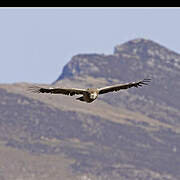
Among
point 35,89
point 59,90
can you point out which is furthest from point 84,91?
point 35,89

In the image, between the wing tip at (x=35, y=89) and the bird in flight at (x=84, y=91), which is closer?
the bird in flight at (x=84, y=91)

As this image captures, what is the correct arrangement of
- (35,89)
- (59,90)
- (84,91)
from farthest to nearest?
(59,90) → (35,89) → (84,91)

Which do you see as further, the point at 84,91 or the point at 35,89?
the point at 35,89

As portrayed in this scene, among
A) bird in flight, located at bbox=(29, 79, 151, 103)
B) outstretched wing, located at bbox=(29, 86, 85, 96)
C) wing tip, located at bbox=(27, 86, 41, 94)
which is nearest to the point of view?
bird in flight, located at bbox=(29, 79, 151, 103)

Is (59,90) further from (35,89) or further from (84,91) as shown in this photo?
(84,91)

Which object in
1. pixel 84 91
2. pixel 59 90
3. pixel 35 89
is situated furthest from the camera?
pixel 59 90

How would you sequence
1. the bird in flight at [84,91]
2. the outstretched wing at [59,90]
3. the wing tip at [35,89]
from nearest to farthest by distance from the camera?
the bird in flight at [84,91] < the wing tip at [35,89] < the outstretched wing at [59,90]

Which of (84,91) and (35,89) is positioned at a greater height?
(84,91)

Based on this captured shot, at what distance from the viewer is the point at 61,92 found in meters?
43.1

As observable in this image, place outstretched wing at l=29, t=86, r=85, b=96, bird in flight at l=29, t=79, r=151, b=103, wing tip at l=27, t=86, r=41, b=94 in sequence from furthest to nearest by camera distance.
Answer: outstretched wing at l=29, t=86, r=85, b=96, wing tip at l=27, t=86, r=41, b=94, bird in flight at l=29, t=79, r=151, b=103
